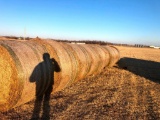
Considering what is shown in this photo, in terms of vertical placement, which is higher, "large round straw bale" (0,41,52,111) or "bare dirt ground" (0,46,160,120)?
"large round straw bale" (0,41,52,111)

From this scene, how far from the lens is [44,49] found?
7.43 metres

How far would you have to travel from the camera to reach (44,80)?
6895 millimetres

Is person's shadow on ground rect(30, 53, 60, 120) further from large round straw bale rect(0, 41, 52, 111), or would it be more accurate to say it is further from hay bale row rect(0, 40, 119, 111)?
large round straw bale rect(0, 41, 52, 111)

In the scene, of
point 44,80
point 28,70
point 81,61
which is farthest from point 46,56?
point 81,61

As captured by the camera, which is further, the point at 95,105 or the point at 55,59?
the point at 55,59

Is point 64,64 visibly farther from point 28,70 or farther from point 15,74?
point 15,74

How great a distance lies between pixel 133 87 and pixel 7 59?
6120 mm

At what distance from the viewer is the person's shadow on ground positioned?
20.7ft

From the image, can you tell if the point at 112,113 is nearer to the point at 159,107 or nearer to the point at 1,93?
the point at 159,107

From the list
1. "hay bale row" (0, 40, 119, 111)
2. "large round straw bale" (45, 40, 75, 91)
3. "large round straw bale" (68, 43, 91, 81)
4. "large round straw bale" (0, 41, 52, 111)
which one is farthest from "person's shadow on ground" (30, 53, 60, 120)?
"large round straw bale" (68, 43, 91, 81)

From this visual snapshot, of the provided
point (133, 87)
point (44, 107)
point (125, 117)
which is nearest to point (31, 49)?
point (44, 107)

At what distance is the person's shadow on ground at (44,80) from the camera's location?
6316 millimetres

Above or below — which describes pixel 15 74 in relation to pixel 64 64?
below

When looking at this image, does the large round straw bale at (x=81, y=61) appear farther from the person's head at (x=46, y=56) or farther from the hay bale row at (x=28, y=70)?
the person's head at (x=46, y=56)
